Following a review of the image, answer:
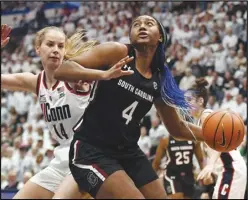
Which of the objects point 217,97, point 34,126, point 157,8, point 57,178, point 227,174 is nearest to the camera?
point 57,178

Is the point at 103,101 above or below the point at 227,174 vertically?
above

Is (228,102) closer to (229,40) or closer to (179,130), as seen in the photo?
(229,40)

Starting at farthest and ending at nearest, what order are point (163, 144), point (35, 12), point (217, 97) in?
point (35, 12)
point (217, 97)
point (163, 144)

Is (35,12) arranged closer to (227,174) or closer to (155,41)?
(227,174)

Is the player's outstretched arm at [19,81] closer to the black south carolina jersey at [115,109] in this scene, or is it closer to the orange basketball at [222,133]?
the black south carolina jersey at [115,109]

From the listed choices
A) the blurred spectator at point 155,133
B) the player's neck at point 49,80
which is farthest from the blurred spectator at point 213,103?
the player's neck at point 49,80

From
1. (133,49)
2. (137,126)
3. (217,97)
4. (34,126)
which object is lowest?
(34,126)

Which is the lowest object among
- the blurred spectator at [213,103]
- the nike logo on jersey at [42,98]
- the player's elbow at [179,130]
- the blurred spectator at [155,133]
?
the blurred spectator at [155,133]

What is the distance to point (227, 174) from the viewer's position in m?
6.08

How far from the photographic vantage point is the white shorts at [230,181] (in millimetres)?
6062

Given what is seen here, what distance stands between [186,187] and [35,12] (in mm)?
13566

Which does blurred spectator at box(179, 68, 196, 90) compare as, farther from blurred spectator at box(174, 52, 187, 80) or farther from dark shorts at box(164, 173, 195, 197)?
dark shorts at box(164, 173, 195, 197)

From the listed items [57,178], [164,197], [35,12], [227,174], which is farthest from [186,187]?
[35,12]

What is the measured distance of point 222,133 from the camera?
4.48 metres
